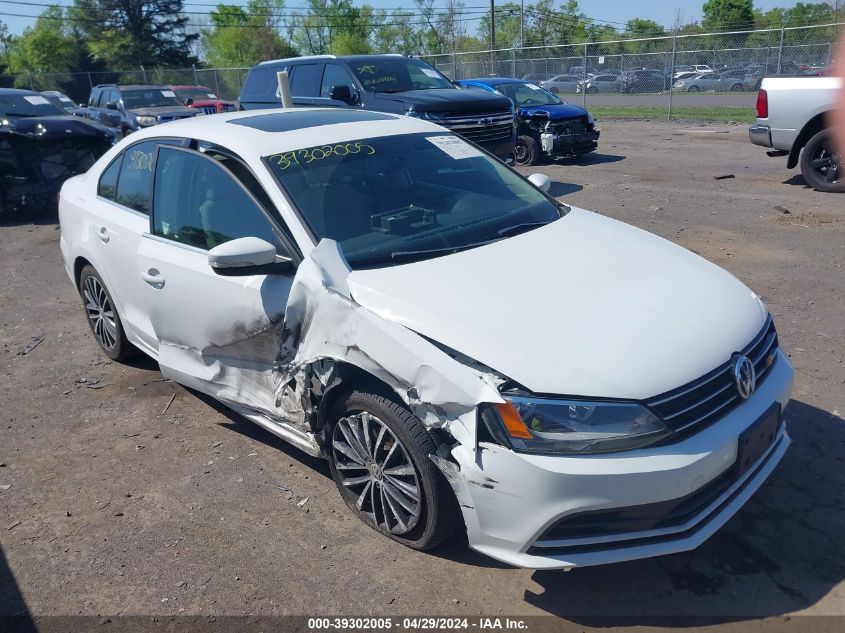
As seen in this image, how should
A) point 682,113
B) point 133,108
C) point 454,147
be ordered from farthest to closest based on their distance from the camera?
1. point 682,113
2. point 133,108
3. point 454,147

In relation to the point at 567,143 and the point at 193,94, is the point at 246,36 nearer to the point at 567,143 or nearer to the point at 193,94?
the point at 193,94

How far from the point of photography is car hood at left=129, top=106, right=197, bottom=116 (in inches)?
665

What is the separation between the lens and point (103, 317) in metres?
5.33

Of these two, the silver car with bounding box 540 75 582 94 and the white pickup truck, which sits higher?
the silver car with bounding box 540 75 582 94

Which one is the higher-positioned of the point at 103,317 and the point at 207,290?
the point at 207,290

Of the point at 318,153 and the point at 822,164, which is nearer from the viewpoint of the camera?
the point at 318,153

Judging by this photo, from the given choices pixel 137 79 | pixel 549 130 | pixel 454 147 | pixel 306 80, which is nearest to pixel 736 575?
pixel 454 147

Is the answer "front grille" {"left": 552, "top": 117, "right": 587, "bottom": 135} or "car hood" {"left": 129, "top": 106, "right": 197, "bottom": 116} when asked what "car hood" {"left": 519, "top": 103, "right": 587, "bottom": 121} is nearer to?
"front grille" {"left": 552, "top": 117, "right": 587, "bottom": 135}

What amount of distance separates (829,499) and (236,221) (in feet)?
10.4

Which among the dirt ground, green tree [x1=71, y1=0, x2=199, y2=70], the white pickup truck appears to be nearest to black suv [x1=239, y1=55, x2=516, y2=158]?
the white pickup truck

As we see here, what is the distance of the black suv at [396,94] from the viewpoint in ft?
35.1

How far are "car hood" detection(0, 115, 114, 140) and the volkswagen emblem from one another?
35.8 feet

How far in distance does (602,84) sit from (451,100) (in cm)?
2004

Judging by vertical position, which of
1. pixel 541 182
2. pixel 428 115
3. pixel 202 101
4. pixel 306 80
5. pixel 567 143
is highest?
pixel 306 80
